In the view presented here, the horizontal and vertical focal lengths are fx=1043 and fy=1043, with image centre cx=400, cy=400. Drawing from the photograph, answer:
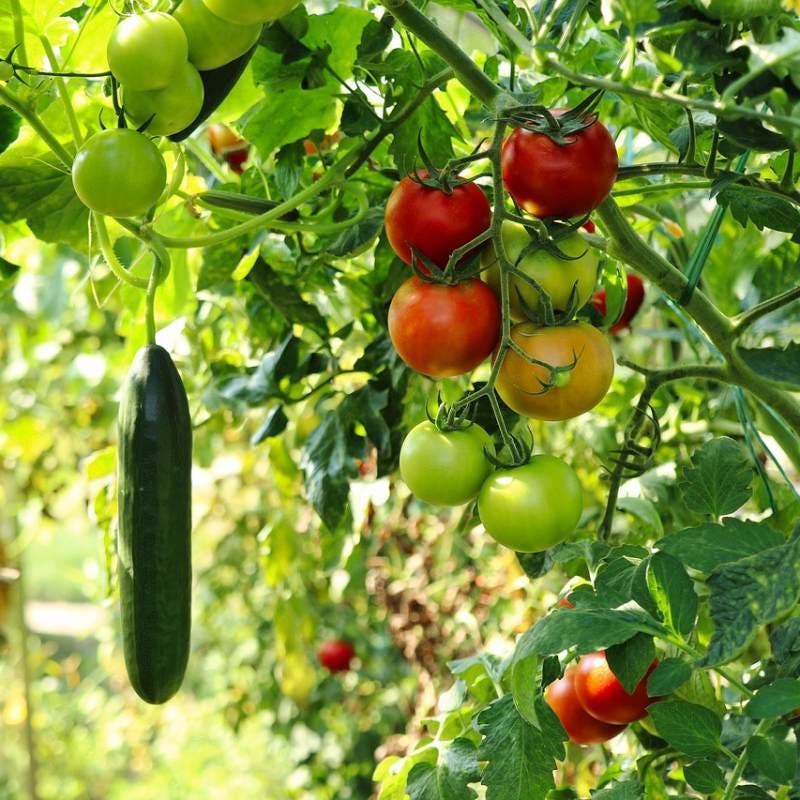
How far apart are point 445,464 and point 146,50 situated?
29cm

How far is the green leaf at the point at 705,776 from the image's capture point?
25.9 inches

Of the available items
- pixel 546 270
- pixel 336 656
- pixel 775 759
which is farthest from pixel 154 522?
pixel 336 656

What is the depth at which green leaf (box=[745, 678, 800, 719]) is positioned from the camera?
569 millimetres

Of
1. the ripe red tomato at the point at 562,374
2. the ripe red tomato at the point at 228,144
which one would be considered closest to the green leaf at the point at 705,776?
the ripe red tomato at the point at 562,374

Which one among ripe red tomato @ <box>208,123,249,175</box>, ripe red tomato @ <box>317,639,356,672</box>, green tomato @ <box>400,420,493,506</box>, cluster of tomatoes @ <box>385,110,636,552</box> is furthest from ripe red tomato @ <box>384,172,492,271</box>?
ripe red tomato @ <box>317,639,356,672</box>

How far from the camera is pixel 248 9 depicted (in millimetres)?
554

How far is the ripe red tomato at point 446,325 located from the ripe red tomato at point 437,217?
0.08 ft

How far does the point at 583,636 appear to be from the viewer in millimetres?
606

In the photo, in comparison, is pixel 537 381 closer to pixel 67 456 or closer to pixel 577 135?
pixel 577 135

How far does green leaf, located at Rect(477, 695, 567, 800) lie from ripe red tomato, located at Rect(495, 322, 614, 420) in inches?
8.0

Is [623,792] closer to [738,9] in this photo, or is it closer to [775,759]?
[775,759]

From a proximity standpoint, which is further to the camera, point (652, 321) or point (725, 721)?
point (652, 321)

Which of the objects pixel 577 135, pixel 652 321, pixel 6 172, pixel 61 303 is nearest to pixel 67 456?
pixel 61 303

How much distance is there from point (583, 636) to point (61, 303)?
1.56 metres
